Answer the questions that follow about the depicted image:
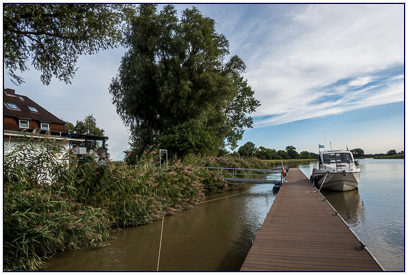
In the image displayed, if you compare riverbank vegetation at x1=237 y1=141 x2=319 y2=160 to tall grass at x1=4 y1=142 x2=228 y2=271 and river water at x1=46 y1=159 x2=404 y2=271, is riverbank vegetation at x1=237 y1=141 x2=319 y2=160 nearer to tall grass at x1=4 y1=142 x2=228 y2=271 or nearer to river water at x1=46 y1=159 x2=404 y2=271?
river water at x1=46 y1=159 x2=404 y2=271

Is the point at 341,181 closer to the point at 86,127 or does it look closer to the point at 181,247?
the point at 181,247

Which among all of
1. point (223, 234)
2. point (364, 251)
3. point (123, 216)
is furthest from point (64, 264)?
point (364, 251)

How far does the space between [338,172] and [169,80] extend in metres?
14.4

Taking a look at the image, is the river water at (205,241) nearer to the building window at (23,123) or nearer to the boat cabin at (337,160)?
the boat cabin at (337,160)

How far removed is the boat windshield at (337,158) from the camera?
1738cm

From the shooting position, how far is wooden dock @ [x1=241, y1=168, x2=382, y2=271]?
4.04 metres

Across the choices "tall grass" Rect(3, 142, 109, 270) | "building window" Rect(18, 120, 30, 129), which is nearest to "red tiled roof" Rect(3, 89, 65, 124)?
"building window" Rect(18, 120, 30, 129)

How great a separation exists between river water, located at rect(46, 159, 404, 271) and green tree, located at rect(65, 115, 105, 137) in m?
38.8

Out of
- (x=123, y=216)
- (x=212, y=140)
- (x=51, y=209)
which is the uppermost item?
(x=212, y=140)

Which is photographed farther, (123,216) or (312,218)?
(123,216)

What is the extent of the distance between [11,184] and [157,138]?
15.2 metres

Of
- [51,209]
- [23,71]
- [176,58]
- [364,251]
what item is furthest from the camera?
[176,58]

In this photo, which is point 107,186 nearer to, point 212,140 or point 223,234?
point 223,234

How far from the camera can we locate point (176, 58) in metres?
22.7
